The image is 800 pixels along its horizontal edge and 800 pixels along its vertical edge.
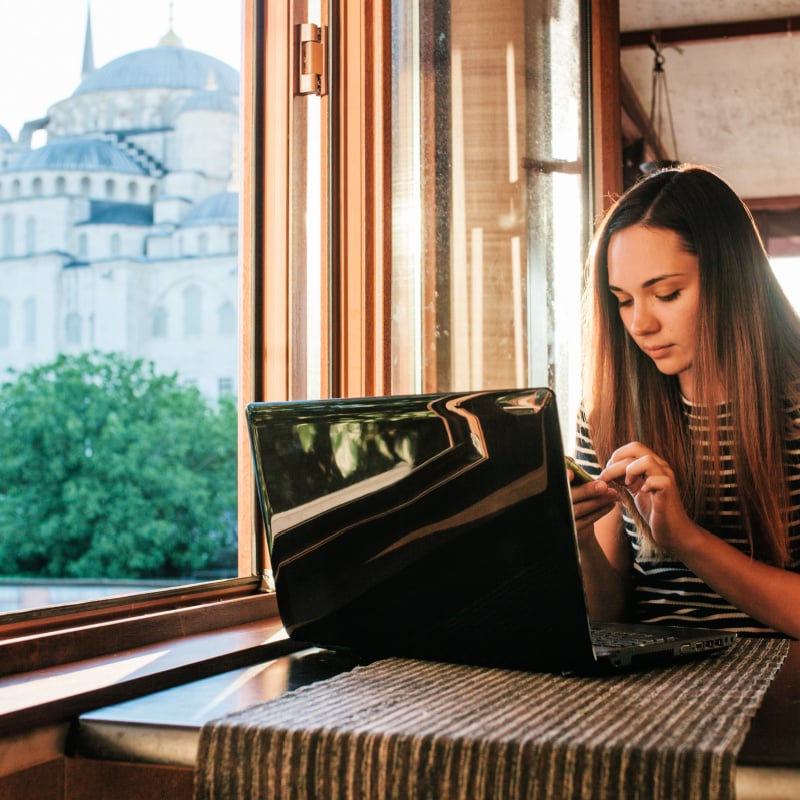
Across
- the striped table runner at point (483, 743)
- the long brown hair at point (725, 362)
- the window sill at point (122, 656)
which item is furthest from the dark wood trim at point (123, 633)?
the long brown hair at point (725, 362)

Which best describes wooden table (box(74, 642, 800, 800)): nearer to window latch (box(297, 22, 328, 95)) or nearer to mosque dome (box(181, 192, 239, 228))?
window latch (box(297, 22, 328, 95))

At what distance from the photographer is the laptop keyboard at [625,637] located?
88cm

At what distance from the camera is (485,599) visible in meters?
0.81

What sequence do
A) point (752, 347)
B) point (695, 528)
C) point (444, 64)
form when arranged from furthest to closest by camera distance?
point (444, 64), point (752, 347), point (695, 528)

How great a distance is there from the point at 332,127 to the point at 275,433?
0.71 metres

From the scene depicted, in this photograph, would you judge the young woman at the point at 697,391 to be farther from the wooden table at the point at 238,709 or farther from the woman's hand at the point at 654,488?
the wooden table at the point at 238,709

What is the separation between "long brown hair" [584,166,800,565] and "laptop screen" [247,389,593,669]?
56 centimetres

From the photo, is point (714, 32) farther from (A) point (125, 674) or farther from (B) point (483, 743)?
(B) point (483, 743)

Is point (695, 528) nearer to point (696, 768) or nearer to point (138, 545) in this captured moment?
point (696, 768)

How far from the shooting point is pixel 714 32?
427 cm

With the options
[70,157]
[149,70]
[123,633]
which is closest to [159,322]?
[70,157]

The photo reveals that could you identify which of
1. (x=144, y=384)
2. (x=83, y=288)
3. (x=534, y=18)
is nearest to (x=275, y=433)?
(x=534, y=18)

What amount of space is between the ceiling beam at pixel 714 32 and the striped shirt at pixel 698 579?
3330 mm

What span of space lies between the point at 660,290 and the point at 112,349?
21328mm
